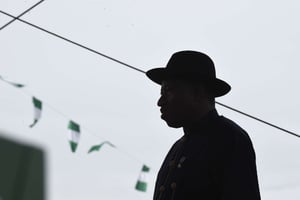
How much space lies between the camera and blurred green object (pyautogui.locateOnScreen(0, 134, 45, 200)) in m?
Result: 0.66

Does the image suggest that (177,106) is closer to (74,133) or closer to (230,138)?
(230,138)

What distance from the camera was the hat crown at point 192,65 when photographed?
2011 millimetres

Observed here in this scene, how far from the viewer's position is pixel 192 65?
6.73 ft

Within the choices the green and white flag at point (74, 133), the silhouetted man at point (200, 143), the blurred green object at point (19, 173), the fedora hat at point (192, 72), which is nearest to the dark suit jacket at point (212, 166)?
the silhouetted man at point (200, 143)

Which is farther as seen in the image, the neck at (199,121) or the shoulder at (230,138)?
the neck at (199,121)

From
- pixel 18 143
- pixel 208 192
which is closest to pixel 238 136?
pixel 208 192

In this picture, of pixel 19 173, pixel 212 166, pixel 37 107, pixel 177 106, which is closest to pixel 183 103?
pixel 177 106

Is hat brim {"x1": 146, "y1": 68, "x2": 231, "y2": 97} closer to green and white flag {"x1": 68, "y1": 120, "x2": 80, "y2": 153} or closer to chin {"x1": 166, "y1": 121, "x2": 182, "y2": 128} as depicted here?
chin {"x1": 166, "y1": 121, "x2": 182, "y2": 128}

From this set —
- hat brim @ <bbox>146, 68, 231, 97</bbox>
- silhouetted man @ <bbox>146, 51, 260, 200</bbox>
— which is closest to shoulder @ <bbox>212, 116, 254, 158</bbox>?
silhouetted man @ <bbox>146, 51, 260, 200</bbox>

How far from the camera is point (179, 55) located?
6.95 ft

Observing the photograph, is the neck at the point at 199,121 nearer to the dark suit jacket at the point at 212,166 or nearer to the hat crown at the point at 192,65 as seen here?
the dark suit jacket at the point at 212,166

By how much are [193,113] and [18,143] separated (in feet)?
4.21

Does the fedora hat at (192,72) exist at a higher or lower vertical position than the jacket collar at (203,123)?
higher

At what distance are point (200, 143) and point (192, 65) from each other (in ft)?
1.09
